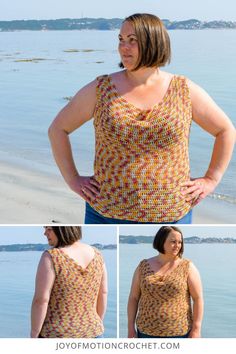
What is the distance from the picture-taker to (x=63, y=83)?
1894 centimetres

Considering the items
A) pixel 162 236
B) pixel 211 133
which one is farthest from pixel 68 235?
pixel 211 133

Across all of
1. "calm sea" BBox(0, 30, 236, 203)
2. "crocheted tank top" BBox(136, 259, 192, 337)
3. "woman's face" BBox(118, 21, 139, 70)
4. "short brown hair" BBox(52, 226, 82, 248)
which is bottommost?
"calm sea" BBox(0, 30, 236, 203)

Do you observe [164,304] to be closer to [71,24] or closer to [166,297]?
[166,297]

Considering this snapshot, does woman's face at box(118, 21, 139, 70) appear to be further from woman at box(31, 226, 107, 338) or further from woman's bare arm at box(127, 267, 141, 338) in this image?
woman's bare arm at box(127, 267, 141, 338)

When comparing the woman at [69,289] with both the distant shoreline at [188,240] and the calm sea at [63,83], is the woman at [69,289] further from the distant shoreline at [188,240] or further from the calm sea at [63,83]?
the calm sea at [63,83]

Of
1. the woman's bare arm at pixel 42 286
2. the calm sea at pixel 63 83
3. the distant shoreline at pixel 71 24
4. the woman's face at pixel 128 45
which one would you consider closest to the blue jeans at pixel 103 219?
the woman's bare arm at pixel 42 286

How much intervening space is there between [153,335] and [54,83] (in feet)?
52.4

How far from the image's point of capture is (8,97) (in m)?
16.8

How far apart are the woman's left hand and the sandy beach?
3.34 metres

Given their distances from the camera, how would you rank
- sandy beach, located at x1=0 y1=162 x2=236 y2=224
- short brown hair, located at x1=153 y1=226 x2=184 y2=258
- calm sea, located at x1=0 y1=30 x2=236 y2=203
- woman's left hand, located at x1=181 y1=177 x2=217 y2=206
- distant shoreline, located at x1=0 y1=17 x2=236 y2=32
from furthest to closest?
distant shoreline, located at x1=0 y1=17 x2=236 y2=32
calm sea, located at x1=0 y1=30 x2=236 y2=203
sandy beach, located at x1=0 y1=162 x2=236 y2=224
woman's left hand, located at x1=181 y1=177 x2=217 y2=206
short brown hair, located at x1=153 y1=226 x2=184 y2=258

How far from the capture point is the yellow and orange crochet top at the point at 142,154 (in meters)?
2.98

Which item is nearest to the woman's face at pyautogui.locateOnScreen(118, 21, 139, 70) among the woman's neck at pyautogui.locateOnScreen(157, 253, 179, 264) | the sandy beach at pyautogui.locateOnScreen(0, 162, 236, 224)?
the woman's neck at pyautogui.locateOnScreen(157, 253, 179, 264)

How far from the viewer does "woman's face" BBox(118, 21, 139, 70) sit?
2.99 m

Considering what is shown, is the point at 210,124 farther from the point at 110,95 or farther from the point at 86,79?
the point at 86,79
